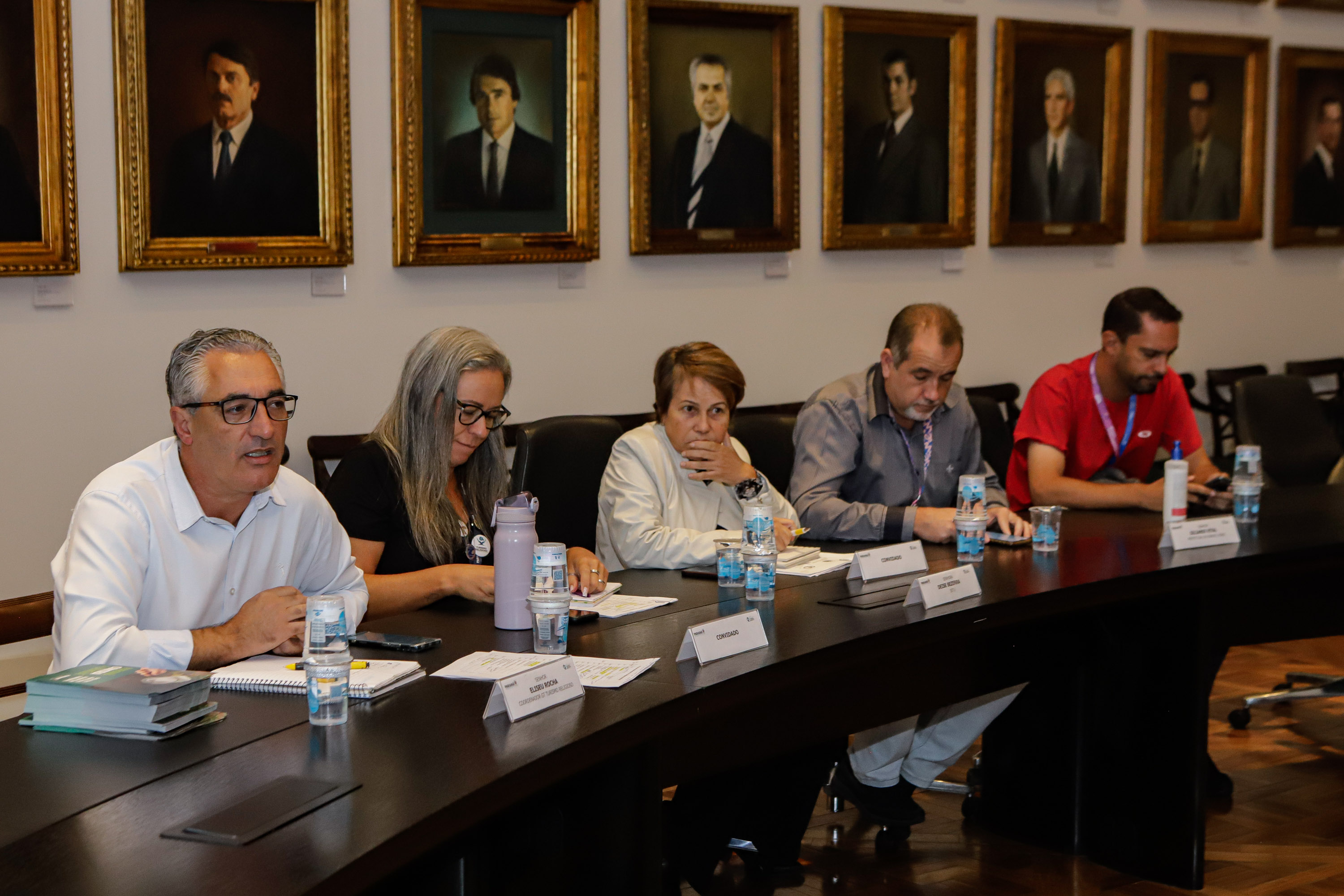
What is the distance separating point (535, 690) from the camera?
84.1 inches

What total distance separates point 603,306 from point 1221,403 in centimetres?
363

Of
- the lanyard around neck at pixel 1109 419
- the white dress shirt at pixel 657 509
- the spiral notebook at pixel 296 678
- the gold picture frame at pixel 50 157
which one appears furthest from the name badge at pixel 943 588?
the gold picture frame at pixel 50 157

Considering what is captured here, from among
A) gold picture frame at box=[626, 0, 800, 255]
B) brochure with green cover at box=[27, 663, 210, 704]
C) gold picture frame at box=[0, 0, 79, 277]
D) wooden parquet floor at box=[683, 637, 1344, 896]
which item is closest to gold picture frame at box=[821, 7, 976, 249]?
gold picture frame at box=[626, 0, 800, 255]

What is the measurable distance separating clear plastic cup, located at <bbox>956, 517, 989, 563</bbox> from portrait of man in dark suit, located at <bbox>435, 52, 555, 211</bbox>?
8.75ft

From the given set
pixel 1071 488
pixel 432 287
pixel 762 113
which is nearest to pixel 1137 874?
pixel 1071 488

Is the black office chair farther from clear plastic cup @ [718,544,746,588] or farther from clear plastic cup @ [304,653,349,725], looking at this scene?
clear plastic cup @ [304,653,349,725]

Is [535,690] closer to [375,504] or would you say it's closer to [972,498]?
[375,504]

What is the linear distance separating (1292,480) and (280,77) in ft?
14.9

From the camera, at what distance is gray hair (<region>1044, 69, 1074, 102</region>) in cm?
688

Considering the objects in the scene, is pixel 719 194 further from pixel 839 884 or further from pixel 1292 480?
pixel 839 884

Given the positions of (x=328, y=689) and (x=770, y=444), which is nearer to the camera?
(x=328, y=689)

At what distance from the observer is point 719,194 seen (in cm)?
593

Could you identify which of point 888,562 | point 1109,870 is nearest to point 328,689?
point 888,562

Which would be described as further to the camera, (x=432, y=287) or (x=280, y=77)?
(x=432, y=287)
